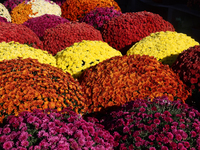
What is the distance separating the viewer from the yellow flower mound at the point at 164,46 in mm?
4560

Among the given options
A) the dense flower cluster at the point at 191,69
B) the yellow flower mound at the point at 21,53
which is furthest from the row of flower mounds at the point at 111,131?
the yellow flower mound at the point at 21,53

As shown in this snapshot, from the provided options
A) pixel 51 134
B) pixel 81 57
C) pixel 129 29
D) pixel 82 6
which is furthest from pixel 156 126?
pixel 82 6

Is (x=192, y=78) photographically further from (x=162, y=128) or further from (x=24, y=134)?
(x=24, y=134)

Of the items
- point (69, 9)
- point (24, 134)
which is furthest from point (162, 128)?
point (69, 9)

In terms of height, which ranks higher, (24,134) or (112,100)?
(24,134)

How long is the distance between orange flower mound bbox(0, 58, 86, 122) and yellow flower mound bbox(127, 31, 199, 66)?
192 centimetres

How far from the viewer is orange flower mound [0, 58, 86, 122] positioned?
9.26 ft

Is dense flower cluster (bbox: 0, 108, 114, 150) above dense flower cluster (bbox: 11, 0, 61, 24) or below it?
above

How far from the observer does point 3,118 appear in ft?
8.95

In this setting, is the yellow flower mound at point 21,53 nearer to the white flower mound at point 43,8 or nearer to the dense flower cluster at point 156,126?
the dense flower cluster at point 156,126

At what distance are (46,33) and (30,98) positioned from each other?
3.27m

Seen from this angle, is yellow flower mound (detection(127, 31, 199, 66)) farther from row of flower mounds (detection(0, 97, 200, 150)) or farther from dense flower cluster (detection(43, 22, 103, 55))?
row of flower mounds (detection(0, 97, 200, 150))

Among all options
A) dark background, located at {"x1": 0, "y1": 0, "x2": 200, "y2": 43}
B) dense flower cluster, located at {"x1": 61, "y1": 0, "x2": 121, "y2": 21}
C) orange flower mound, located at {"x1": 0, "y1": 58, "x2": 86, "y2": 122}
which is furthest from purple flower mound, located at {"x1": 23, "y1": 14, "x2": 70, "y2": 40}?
dark background, located at {"x1": 0, "y1": 0, "x2": 200, "y2": 43}

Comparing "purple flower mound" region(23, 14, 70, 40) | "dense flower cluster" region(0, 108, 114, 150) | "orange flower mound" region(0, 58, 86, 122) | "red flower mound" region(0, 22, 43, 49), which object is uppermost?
"dense flower cluster" region(0, 108, 114, 150)
